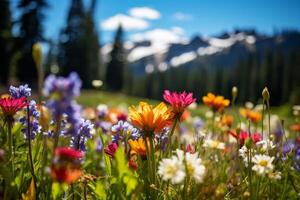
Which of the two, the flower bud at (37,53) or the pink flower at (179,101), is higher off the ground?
the flower bud at (37,53)

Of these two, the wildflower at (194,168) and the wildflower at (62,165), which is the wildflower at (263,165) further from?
the wildflower at (62,165)

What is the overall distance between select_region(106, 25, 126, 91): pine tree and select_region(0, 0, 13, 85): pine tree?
24.6 m

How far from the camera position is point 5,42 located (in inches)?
1211

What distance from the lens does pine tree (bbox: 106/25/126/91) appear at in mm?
55316

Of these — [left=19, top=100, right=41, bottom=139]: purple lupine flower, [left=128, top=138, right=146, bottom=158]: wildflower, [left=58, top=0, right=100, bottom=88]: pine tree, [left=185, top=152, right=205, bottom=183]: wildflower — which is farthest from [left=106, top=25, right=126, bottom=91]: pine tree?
[left=185, top=152, right=205, bottom=183]: wildflower

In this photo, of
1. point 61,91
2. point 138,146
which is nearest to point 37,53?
point 61,91

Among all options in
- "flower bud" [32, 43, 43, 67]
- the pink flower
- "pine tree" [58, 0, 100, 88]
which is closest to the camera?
"flower bud" [32, 43, 43, 67]

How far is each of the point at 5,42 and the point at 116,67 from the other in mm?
26010

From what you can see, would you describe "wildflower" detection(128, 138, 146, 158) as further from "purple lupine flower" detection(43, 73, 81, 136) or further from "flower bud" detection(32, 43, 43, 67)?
"purple lupine flower" detection(43, 73, 81, 136)

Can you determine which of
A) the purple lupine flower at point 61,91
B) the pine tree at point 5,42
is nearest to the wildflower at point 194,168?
the purple lupine flower at point 61,91

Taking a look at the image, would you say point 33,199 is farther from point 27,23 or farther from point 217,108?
point 27,23

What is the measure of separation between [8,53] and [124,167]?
31.6 m

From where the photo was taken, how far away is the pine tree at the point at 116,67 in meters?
55.3

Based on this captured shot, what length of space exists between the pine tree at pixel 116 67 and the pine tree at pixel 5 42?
80.6 feet
